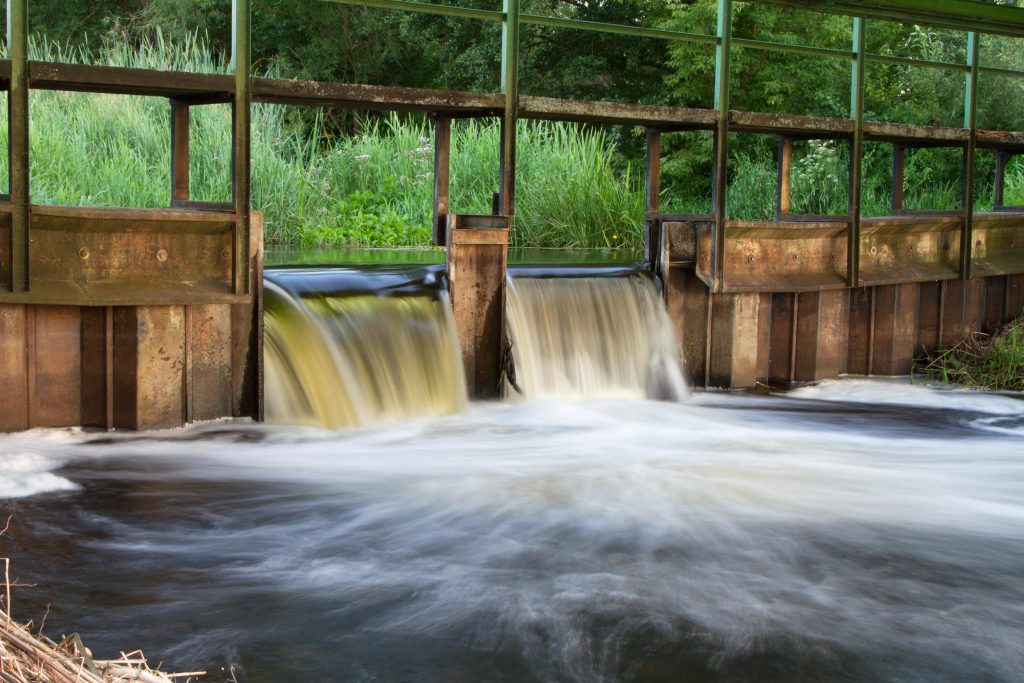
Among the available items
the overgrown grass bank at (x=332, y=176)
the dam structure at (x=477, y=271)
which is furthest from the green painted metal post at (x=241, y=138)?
the overgrown grass bank at (x=332, y=176)

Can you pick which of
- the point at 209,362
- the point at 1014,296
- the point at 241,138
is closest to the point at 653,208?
the point at 241,138

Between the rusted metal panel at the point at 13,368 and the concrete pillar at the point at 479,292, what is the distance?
3.56 m

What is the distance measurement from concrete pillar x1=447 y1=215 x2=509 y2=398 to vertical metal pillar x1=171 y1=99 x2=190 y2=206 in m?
2.24

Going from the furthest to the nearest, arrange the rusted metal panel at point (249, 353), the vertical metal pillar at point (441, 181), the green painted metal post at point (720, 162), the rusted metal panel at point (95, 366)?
the green painted metal post at point (720, 162)
the vertical metal pillar at point (441, 181)
the rusted metal panel at point (249, 353)
the rusted metal panel at point (95, 366)

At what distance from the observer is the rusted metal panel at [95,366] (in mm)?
9023

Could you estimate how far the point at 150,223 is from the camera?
29.7ft

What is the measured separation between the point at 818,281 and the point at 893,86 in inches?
670

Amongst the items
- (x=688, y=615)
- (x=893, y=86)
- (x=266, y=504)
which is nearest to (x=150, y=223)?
(x=266, y=504)

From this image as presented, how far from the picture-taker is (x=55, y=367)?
29.3ft

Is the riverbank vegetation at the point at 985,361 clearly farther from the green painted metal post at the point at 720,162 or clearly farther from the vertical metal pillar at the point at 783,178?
the green painted metal post at the point at 720,162

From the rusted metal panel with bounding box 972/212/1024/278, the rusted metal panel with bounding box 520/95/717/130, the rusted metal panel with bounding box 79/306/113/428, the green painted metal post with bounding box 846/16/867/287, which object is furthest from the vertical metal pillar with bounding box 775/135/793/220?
the rusted metal panel with bounding box 79/306/113/428

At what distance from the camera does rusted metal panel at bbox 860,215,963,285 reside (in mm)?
13172

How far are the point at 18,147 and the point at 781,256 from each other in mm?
7229

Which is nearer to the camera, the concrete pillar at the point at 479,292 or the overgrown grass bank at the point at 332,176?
the concrete pillar at the point at 479,292
